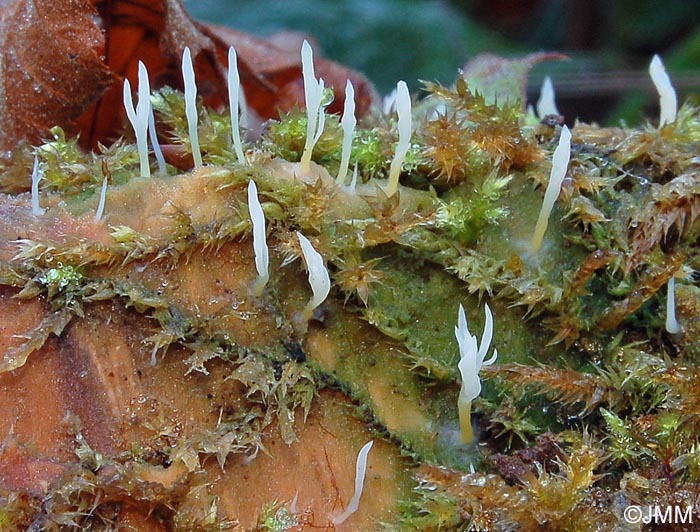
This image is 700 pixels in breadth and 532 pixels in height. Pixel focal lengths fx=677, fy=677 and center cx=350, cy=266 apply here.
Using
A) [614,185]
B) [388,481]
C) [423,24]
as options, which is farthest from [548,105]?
[423,24]

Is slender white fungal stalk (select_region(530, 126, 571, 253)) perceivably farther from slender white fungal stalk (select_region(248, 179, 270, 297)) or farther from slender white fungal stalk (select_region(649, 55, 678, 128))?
slender white fungal stalk (select_region(248, 179, 270, 297))

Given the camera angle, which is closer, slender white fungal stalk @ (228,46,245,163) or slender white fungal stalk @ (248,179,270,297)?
slender white fungal stalk @ (248,179,270,297)

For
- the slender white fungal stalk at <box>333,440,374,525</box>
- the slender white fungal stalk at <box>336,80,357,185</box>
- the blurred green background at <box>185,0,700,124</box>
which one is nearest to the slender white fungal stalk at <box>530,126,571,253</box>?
the slender white fungal stalk at <box>336,80,357,185</box>

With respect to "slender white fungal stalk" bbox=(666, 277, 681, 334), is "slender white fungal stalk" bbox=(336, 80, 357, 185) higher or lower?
higher

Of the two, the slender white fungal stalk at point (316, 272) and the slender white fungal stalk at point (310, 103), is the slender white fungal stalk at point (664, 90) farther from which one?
the slender white fungal stalk at point (316, 272)

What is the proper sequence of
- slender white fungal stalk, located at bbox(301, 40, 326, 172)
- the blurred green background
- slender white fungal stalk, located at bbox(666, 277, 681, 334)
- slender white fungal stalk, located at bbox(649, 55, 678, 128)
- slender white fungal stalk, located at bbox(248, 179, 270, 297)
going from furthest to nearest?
the blurred green background
slender white fungal stalk, located at bbox(649, 55, 678, 128)
slender white fungal stalk, located at bbox(666, 277, 681, 334)
slender white fungal stalk, located at bbox(301, 40, 326, 172)
slender white fungal stalk, located at bbox(248, 179, 270, 297)

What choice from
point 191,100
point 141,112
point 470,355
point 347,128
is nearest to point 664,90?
point 347,128

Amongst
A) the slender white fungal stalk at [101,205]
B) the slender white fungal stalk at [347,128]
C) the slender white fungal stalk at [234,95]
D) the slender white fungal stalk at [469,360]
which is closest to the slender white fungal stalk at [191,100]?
the slender white fungal stalk at [234,95]

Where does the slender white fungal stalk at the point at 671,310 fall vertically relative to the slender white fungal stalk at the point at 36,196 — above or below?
below
